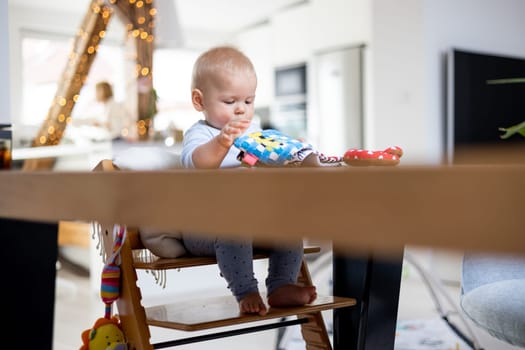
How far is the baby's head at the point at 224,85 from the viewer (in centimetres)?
134

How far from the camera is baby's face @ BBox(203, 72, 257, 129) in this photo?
134 cm

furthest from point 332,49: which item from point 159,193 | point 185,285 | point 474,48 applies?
point 159,193

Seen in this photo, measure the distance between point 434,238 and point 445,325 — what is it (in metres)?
2.73

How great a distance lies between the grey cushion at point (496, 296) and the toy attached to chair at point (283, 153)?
27 cm

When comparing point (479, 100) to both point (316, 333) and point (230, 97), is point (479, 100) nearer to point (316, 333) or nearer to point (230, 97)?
point (316, 333)

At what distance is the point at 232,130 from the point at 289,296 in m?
0.55

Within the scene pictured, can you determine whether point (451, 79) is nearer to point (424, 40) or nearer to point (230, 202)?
point (424, 40)

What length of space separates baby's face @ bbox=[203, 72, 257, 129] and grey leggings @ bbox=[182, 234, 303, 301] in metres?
0.25

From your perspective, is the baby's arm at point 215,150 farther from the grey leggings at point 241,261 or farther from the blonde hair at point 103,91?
the blonde hair at point 103,91

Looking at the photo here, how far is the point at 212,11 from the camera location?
719cm

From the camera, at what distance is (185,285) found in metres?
1.71

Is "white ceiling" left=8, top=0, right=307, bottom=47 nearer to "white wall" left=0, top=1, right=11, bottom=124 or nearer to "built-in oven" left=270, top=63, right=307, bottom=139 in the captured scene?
"built-in oven" left=270, top=63, right=307, bottom=139

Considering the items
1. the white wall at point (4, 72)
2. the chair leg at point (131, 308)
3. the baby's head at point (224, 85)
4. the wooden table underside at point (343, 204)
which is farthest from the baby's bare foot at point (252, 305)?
the wooden table underside at point (343, 204)

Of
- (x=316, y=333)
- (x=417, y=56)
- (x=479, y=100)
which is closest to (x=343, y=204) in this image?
(x=316, y=333)
